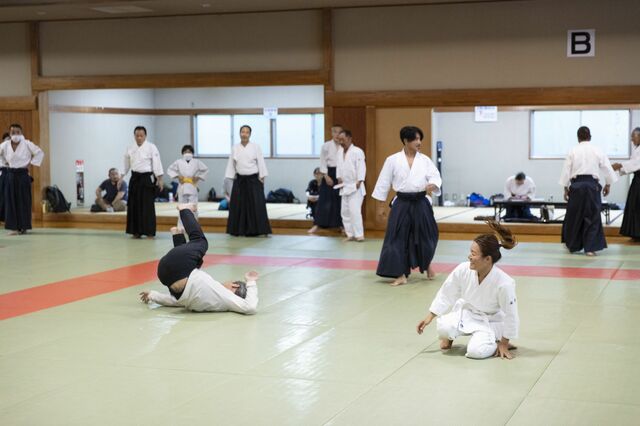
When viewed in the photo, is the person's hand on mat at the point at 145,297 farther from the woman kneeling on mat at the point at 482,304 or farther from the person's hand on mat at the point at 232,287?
the woman kneeling on mat at the point at 482,304

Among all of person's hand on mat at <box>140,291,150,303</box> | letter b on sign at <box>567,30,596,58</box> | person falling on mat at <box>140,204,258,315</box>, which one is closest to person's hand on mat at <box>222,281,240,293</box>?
person falling on mat at <box>140,204,258,315</box>

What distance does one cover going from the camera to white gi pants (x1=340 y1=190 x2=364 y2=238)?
1121 cm

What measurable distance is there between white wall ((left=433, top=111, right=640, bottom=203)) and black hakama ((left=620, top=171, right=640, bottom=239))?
18.5ft

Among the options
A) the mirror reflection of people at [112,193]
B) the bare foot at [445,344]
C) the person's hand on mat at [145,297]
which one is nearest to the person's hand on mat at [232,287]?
the person's hand on mat at [145,297]

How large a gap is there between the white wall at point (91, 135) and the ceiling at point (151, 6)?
6.03ft

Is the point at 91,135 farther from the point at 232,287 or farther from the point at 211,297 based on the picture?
the point at 211,297

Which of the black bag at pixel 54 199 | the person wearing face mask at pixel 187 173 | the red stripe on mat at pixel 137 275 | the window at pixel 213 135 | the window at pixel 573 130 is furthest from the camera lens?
the window at pixel 213 135

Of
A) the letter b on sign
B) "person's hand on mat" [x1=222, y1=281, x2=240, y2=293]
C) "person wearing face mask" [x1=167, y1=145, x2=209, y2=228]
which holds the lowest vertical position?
"person's hand on mat" [x1=222, y1=281, x2=240, y2=293]

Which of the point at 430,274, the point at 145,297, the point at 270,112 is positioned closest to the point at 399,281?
the point at 430,274

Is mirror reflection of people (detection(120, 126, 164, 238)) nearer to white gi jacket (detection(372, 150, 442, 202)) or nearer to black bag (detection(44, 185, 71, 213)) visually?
black bag (detection(44, 185, 71, 213))

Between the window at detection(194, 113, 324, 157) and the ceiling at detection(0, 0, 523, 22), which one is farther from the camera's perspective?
the window at detection(194, 113, 324, 157)

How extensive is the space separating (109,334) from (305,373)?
5.46 feet

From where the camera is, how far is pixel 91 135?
1666 cm

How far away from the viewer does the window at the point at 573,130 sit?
53.6ft
